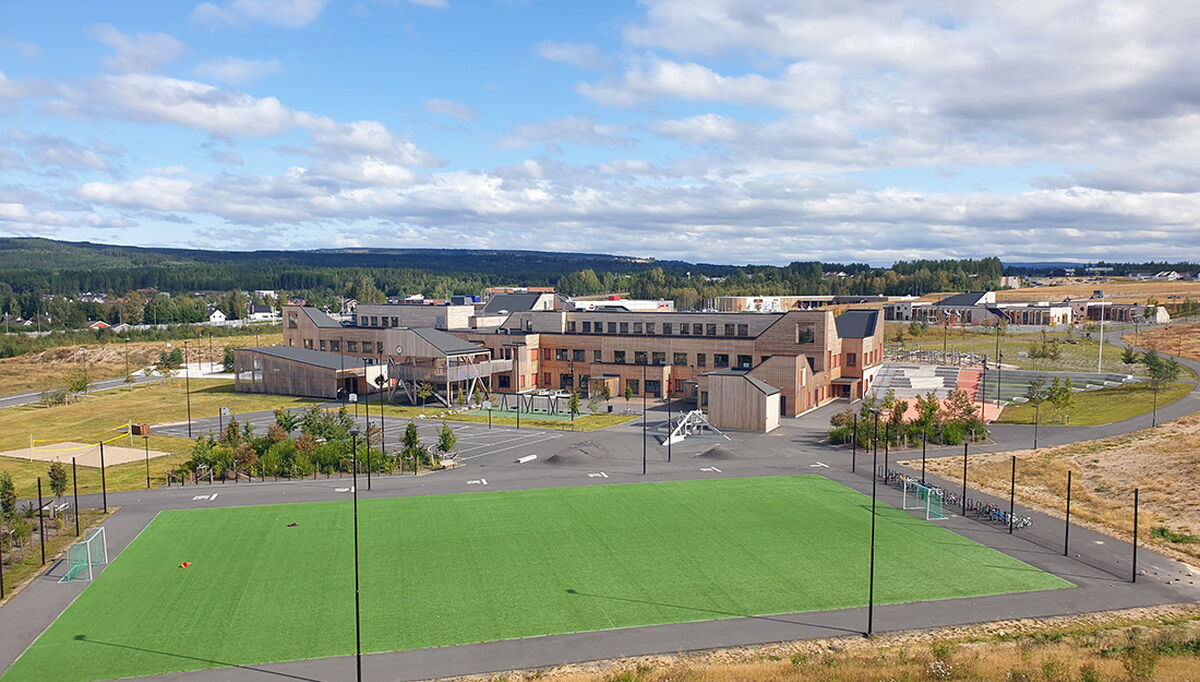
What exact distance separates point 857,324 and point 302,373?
2560 inches

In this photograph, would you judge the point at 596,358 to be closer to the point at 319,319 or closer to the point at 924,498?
the point at 319,319

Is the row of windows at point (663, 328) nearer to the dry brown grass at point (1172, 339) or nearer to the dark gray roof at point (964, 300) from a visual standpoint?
the dry brown grass at point (1172, 339)

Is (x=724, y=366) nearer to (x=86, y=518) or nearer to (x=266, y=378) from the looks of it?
(x=266, y=378)

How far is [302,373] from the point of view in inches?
3684

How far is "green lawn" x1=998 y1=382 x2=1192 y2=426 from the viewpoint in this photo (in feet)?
233

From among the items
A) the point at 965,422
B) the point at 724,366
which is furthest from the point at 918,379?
the point at 965,422

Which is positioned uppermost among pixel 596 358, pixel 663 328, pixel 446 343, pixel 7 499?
pixel 663 328

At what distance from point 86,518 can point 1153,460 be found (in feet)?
220

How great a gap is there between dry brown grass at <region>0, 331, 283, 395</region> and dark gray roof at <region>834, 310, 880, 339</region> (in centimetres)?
9770

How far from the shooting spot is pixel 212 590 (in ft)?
108

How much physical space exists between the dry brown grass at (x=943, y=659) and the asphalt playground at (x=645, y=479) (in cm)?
82

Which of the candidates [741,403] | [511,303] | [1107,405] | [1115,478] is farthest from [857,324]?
[511,303]

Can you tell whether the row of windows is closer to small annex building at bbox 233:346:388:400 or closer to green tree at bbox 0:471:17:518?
small annex building at bbox 233:346:388:400

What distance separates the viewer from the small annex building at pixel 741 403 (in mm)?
69000
